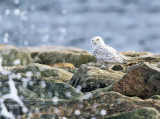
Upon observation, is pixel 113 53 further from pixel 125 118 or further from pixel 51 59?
pixel 51 59

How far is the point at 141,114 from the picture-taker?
6.78m

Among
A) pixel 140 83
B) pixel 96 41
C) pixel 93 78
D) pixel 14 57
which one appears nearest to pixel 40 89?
pixel 93 78

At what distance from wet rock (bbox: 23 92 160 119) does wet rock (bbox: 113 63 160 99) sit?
2.45m

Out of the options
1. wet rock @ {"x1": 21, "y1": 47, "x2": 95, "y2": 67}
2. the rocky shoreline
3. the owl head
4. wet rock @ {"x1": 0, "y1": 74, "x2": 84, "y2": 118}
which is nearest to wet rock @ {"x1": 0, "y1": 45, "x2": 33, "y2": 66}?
wet rock @ {"x1": 21, "y1": 47, "x2": 95, "y2": 67}

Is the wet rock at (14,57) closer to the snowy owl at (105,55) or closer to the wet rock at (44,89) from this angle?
the snowy owl at (105,55)

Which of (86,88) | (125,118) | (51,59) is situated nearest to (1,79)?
(86,88)

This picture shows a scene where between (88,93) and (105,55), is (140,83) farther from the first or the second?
(105,55)

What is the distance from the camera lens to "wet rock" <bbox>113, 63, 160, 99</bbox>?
10.3 meters

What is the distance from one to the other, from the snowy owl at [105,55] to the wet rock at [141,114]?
20.0 ft

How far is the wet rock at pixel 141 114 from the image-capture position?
6727 millimetres

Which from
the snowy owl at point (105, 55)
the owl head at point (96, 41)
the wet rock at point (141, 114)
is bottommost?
the wet rock at point (141, 114)

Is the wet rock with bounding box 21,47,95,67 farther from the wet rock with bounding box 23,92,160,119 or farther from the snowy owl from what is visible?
the wet rock with bounding box 23,92,160,119

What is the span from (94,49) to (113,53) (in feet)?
2.10

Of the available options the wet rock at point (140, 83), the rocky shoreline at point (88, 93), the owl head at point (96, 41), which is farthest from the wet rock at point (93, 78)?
the wet rock at point (140, 83)
